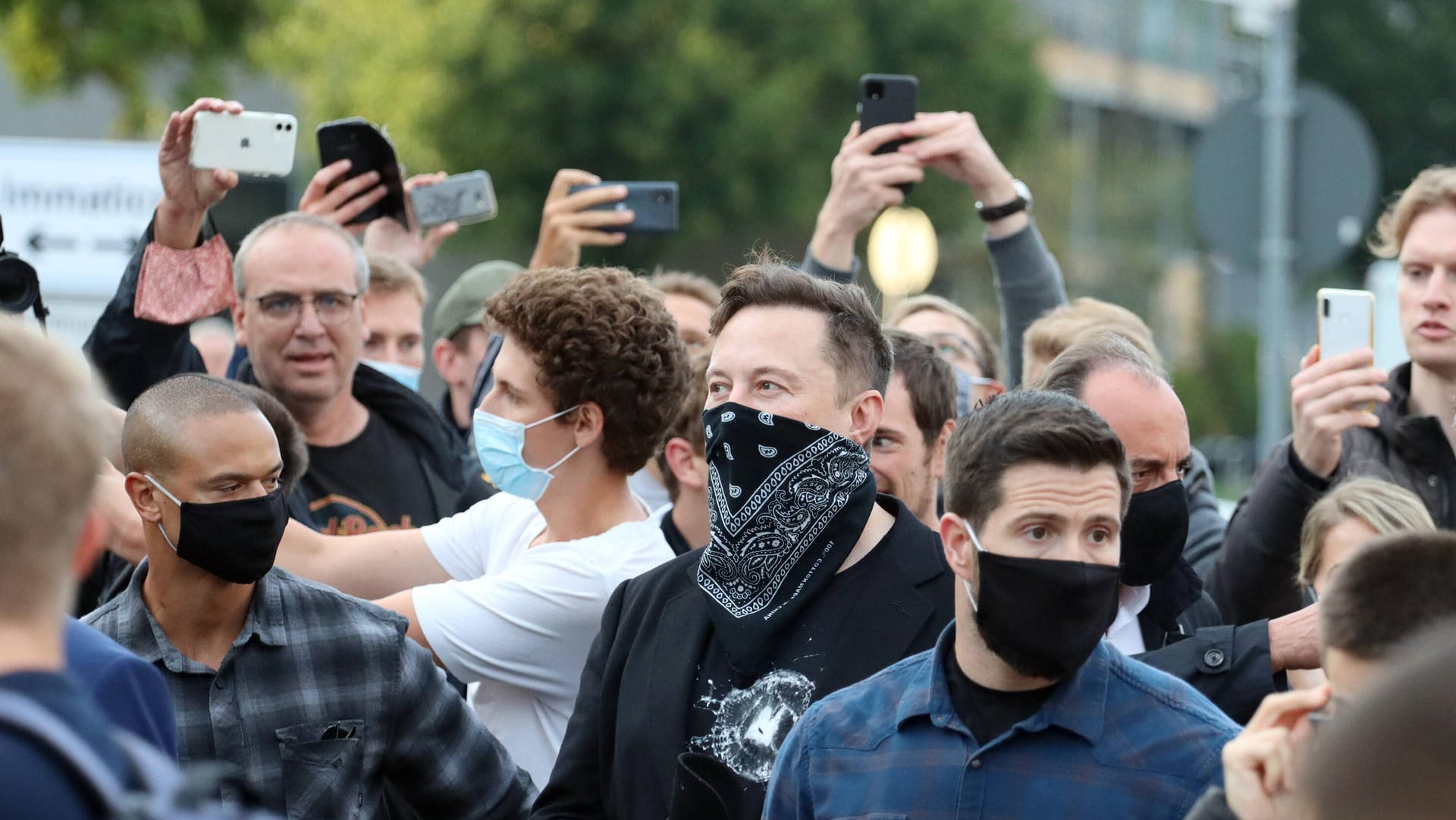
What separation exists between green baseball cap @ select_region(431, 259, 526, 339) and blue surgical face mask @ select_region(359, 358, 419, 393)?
48 centimetres

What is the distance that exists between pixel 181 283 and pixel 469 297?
8.56 ft

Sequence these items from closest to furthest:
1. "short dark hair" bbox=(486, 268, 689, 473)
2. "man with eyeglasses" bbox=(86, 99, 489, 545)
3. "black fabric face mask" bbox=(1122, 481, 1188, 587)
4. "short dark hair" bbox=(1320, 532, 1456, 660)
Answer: "short dark hair" bbox=(1320, 532, 1456, 660) → "black fabric face mask" bbox=(1122, 481, 1188, 587) → "short dark hair" bbox=(486, 268, 689, 473) → "man with eyeglasses" bbox=(86, 99, 489, 545)

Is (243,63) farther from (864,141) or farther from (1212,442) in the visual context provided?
(1212,442)

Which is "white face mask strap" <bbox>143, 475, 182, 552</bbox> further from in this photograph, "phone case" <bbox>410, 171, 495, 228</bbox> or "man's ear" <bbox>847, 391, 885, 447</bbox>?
"phone case" <bbox>410, 171, 495, 228</bbox>

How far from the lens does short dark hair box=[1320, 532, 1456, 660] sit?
8.89ft

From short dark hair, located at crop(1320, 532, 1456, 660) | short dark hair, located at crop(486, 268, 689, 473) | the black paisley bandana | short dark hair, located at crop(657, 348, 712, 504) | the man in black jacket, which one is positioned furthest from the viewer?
short dark hair, located at crop(657, 348, 712, 504)

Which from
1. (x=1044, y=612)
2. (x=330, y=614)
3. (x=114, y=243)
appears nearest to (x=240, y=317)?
(x=330, y=614)

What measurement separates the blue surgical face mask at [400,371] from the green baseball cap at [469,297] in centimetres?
48

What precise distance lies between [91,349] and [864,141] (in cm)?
246

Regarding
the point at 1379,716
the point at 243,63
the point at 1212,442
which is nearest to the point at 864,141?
the point at 1379,716

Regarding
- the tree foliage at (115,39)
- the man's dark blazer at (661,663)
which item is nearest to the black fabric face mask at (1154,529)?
the man's dark blazer at (661,663)

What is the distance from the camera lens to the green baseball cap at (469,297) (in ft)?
25.4

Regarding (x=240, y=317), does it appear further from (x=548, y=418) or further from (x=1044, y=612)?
(x=1044, y=612)

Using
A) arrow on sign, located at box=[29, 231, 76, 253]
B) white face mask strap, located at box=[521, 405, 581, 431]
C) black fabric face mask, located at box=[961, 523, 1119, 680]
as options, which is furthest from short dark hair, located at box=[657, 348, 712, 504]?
arrow on sign, located at box=[29, 231, 76, 253]
